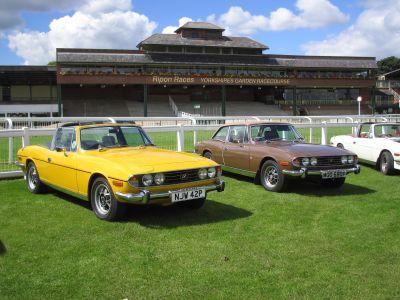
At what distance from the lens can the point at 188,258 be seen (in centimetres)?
506

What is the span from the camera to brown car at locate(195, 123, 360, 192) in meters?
8.34

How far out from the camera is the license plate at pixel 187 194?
635cm

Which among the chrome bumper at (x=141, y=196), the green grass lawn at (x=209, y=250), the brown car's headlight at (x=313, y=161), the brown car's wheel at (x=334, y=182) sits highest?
the brown car's headlight at (x=313, y=161)

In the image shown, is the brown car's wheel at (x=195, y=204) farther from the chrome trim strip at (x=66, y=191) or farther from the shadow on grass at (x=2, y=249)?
the shadow on grass at (x=2, y=249)

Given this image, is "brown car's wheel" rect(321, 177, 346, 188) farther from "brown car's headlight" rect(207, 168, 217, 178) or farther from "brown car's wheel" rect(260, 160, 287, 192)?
"brown car's headlight" rect(207, 168, 217, 178)

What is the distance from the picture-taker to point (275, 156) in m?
8.59

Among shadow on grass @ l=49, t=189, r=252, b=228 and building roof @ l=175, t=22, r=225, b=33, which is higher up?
building roof @ l=175, t=22, r=225, b=33

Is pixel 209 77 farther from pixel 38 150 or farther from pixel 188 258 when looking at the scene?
pixel 188 258

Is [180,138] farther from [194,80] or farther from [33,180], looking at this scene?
[194,80]

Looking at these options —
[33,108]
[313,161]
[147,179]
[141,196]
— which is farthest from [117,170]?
[33,108]

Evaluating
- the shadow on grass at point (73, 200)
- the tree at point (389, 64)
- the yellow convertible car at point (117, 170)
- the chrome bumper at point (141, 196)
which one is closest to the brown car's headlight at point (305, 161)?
the yellow convertible car at point (117, 170)

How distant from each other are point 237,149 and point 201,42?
4885 cm

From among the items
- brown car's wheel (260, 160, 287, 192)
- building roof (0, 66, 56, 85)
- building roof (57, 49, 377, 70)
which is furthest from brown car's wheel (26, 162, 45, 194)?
building roof (0, 66, 56, 85)

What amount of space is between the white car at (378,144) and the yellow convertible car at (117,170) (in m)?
5.60
